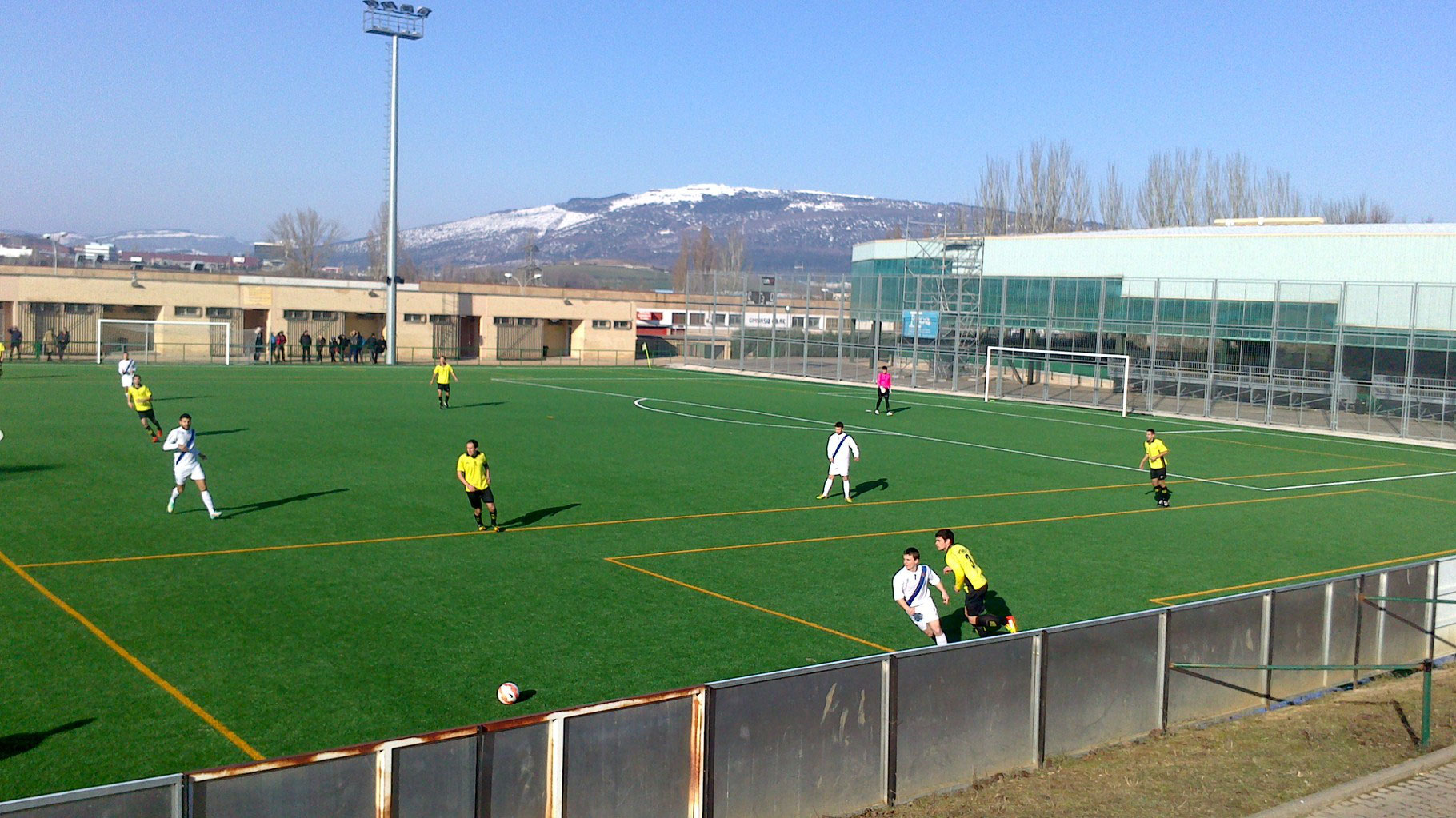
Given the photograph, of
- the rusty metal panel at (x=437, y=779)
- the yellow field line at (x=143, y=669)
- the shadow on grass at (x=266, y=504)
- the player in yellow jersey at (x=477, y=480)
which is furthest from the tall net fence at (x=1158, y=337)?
the rusty metal panel at (x=437, y=779)

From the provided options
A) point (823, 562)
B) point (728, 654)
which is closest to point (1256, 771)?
point (728, 654)

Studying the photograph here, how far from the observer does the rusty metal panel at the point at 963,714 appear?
9.73 metres

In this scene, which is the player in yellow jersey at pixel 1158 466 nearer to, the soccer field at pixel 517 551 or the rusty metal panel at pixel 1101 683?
the soccer field at pixel 517 551

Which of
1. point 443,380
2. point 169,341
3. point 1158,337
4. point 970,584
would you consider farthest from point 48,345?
point 970,584

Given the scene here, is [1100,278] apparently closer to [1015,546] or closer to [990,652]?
[1015,546]

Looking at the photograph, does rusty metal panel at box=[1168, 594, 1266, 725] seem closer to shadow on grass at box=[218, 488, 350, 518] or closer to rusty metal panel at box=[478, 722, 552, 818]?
rusty metal panel at box=[478, 722, 552, 818]

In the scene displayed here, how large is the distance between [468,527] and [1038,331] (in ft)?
154

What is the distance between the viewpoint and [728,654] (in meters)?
13.2

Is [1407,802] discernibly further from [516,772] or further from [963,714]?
[516,772]

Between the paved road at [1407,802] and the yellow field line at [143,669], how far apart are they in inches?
355

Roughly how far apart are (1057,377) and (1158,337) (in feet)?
23.3

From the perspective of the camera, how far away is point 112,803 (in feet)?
20.8

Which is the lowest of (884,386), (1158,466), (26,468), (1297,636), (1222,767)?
(1222,767)

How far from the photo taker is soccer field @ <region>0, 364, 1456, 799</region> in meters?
11.4
